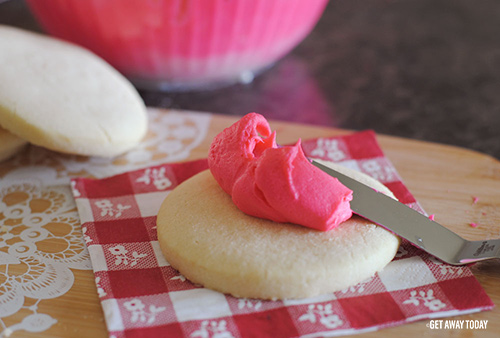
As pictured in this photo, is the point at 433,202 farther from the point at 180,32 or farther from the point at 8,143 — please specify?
the point at 8,143

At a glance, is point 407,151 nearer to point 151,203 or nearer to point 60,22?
point 151,203

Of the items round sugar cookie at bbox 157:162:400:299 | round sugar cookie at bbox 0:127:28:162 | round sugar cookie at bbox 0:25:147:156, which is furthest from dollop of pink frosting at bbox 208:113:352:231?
round sugar cookie at bbox 0:127:28:162

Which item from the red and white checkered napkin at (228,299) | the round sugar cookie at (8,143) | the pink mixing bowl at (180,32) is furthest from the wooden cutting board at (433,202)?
the round sugar cookie at (8,143)

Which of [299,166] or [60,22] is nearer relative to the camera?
[299,166]

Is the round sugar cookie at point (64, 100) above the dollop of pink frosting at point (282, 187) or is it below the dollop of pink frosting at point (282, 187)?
below

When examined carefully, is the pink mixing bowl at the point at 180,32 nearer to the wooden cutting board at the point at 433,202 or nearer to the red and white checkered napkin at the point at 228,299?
the wooden cutting board at the point at 433,202

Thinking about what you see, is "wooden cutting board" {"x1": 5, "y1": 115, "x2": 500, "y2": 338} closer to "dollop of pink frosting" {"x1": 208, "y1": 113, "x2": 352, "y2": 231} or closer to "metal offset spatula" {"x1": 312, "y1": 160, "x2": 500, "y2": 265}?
"metal offset spatula" {"x1": 312, "y1": 160, "x2": 500, "y2": 265}

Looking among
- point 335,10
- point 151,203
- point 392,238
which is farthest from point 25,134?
point 335,10
